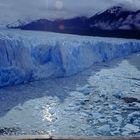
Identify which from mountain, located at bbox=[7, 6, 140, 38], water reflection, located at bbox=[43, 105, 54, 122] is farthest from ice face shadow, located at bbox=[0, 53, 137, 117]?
mountain, located at bbox=[7, 6, 140, 38]

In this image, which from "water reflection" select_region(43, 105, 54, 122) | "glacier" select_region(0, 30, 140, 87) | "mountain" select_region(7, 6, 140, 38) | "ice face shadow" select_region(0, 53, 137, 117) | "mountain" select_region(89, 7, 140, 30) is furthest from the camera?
"mountain" select_region(89, 7, 140, 30)

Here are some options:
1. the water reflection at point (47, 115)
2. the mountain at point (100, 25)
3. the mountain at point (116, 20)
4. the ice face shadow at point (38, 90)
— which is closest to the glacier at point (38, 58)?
the ice face shadow at point (38, 90)

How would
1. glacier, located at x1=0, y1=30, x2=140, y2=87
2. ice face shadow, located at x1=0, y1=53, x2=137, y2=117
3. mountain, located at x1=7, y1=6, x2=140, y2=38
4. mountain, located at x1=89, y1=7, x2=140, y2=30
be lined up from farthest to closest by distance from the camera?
mountain, located at x1=89, y1=7, x2=140, y2=30 → mountain, located at x1=7, y1=6, x2=140, y2=38 → glacier, located at x1=0, y1=30, x2=140, y2=87 → ice face shadow, located at x1=0, y1=53, x2=137, y2=117

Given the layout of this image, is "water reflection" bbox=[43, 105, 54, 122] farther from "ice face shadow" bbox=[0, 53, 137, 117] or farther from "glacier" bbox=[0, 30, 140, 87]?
"glacier" bbox=[0, 30, 140, 87]

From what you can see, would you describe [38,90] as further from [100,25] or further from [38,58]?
[100,25]

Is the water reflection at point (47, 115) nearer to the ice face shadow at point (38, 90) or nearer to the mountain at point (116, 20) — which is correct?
the ice face shadow at point (38, 90)

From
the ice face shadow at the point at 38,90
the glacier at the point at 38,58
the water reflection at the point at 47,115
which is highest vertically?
the glacier at the point at 38,58

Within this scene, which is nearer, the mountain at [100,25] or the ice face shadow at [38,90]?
the ice face shadow at [38,90]

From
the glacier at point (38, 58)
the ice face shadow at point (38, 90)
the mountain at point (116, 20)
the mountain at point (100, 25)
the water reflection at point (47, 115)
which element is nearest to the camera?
the water reflection at point (47, 115)
